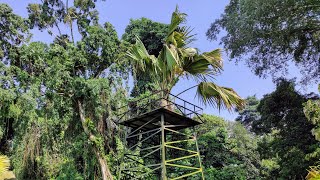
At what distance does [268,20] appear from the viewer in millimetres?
10492

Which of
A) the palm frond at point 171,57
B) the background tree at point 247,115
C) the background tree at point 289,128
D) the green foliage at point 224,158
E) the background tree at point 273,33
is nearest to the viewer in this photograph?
the palm frond at point 171,57

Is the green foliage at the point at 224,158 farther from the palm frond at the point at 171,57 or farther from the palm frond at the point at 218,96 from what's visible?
the palm frond at the point at 171,57

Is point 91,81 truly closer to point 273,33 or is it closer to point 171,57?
point 171,57

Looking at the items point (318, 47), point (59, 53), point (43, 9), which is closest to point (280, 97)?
point (318, 47)

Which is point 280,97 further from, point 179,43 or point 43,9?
point 43,9

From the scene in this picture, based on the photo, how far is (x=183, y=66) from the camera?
29.5ft

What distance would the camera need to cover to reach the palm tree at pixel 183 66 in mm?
8656

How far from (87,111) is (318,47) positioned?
7.83 m

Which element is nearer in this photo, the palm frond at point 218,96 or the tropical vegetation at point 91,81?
the palm frond at point 218,96

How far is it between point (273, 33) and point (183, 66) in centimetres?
363

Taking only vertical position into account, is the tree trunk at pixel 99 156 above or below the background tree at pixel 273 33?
below

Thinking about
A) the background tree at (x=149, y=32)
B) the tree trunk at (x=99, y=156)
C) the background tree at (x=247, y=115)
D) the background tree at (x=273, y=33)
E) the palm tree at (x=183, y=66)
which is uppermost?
the background tree at (x=149, y=32)

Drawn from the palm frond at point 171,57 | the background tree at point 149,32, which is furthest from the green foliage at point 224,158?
the palm frond at point 171,57

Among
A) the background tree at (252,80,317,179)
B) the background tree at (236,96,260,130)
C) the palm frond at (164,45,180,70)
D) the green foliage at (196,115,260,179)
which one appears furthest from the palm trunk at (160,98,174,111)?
the background tree at (236,96,260,130)
